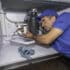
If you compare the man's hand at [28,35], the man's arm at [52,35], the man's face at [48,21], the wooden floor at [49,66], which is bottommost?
the wooden floor at [49,66]

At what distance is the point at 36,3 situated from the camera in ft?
5.77

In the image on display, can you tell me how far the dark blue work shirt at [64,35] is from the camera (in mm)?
1349

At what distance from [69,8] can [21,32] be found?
0.68 m

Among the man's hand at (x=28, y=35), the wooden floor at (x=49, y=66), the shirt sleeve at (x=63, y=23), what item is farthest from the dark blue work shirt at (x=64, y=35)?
the man's hand at (x=28, y=35)

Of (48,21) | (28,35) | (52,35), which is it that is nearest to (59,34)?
(52,35)

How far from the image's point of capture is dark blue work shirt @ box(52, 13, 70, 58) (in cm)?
135

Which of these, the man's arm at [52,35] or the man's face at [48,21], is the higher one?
the man's face at [48,21]

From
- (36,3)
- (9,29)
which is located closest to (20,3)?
(36,3)

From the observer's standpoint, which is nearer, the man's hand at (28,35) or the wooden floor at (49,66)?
the wooden floor at (49,66)

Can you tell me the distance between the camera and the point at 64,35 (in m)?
1.41

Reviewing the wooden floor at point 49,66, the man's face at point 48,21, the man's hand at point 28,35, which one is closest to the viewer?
the wooden floor at point 49,66

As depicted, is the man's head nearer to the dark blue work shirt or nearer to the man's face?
the man's face

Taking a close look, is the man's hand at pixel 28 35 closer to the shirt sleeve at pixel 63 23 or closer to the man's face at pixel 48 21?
the man's face at pixel 48 21

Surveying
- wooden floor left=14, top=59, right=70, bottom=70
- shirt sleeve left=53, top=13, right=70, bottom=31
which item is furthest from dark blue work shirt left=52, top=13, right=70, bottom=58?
wooden floor left=14, top=59, right=70, bottom=70
